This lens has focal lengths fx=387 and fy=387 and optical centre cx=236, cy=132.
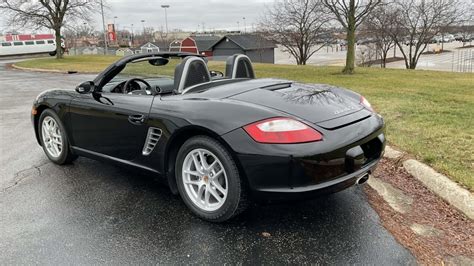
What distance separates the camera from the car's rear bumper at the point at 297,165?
2.54 meters

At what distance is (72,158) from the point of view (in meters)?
4.39

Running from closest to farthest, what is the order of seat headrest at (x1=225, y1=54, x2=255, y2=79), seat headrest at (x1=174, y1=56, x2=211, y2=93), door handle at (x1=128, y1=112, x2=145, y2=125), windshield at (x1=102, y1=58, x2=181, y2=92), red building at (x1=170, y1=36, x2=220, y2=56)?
door handle at (x1=128, y1=112, x2=145, y2=125) < seat headrest at (x1=174, y1=56, x2=211, y2=93) < windshield at (x1=102, y1=58, x2=181, y2=92) < seat headrest at (x1=225, y1=54, x2=255, y2=79) < red building at (x1=170, y1=36, x2=220, y2=56)

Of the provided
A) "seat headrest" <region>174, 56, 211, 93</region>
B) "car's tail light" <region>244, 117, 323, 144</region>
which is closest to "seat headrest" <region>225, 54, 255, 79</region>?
"seat headrest" <region>174, 56, 211, 93</region>

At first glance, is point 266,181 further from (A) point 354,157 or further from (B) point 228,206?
(A) point 354,157

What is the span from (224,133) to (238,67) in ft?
5.67

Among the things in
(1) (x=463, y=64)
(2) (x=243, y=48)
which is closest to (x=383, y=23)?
(1) (x=463, y=64)

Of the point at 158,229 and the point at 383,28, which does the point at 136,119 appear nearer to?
the point at 158,229

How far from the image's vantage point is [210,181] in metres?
2.95

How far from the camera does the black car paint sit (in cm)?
257

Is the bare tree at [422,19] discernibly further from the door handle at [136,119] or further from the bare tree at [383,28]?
the door handle at [136,119]

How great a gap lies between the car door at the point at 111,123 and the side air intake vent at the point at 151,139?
0.18ft

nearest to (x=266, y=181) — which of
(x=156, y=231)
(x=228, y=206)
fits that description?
(x=228, y=206)

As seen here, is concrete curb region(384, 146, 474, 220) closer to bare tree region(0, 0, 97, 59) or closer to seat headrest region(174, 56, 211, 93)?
seat headrest region(174, 56, 211, 93)

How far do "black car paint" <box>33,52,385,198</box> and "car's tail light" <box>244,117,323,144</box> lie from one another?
0.04 metres
